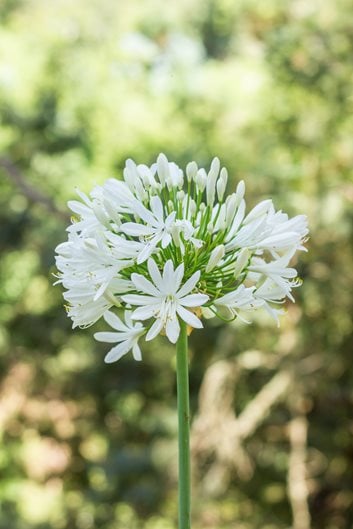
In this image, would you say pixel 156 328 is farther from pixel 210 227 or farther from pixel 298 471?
pixel 298 471

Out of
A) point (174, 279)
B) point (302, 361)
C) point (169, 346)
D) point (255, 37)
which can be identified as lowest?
point (174, 279)

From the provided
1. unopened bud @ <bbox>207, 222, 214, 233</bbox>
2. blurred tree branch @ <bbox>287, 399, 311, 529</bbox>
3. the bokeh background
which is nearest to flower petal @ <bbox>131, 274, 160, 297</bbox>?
unopened bud @ <bbox>207, 222, 214, 233</bbox>

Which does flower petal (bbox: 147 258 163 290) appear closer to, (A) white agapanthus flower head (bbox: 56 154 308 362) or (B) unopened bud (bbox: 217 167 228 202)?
(A) white agapanthus flower head (bbox: 56 154 308 362)

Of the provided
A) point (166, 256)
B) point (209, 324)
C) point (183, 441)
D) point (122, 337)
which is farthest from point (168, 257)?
point (209, 324)

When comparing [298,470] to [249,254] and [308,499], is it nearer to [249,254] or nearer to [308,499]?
[308,499]

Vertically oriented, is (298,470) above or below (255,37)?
below

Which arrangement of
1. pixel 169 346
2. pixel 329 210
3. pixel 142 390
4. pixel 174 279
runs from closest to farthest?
pixel 174 279 → pixel 329 210 → pixel 169 346 → pixel 142 390

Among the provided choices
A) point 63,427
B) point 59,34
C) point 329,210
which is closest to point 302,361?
point 329,210
